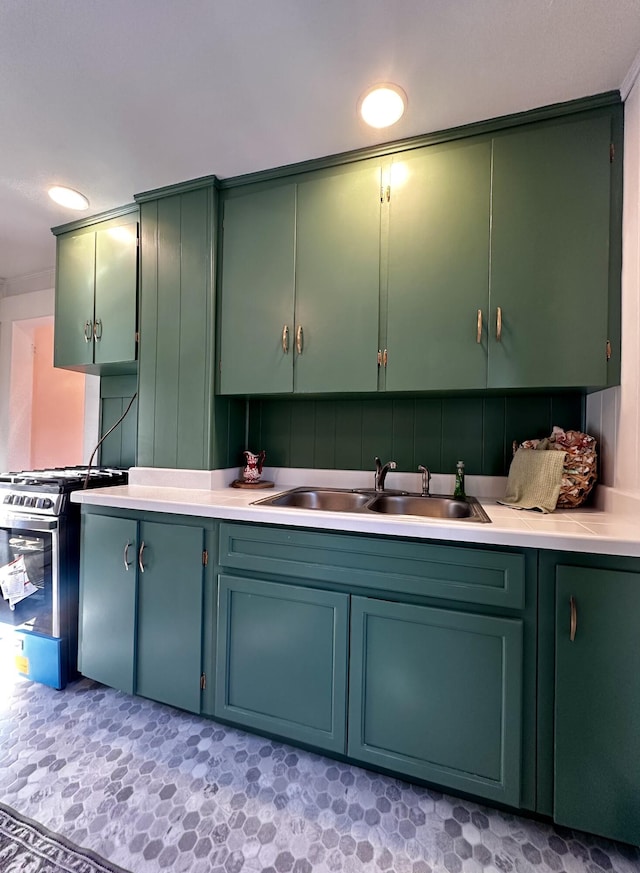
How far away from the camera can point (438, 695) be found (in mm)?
1157

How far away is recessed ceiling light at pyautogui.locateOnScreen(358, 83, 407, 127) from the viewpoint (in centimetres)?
131

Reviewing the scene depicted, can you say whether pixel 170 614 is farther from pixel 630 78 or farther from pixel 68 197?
pixel 630 78

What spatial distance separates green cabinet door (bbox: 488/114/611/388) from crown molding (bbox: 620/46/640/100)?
8 centimetres

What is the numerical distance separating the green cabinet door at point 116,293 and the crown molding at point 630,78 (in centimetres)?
220

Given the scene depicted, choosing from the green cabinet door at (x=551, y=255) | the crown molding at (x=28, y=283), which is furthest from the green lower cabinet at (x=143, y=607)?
the crown molding at (x=28, y=283)

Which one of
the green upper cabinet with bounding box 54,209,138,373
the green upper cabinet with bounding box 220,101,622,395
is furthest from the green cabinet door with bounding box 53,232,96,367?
the green upper cabinet with bounding box 220,101,622,395

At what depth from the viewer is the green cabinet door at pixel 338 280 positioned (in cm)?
161

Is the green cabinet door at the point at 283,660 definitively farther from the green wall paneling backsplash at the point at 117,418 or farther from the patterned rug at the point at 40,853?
the green wall paneling backsplash at the point at 117,418

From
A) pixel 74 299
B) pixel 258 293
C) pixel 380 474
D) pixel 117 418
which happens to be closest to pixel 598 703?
pixel 380 474

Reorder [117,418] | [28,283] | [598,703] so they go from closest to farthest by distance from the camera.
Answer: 1. [598,703]
2. [117,418]
3. [28,283]

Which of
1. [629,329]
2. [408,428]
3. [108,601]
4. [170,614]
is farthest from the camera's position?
[408,428]

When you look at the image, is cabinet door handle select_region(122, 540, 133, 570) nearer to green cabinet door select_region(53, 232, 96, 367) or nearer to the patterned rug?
the patterned rug

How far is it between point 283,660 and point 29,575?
135 centimetres

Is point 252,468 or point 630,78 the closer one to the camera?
point 630,78
